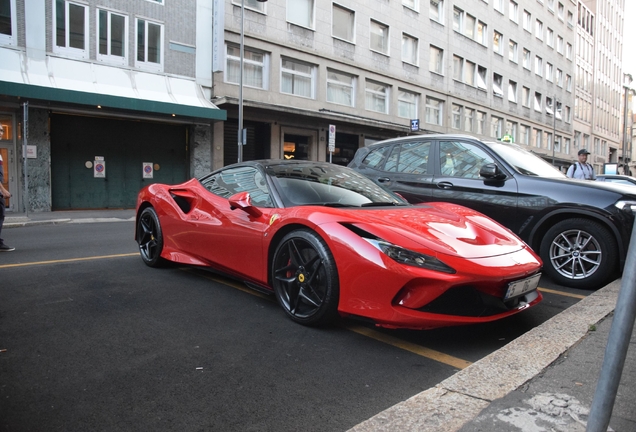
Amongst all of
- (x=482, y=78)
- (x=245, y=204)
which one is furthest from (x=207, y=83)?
(x=482, y=78)

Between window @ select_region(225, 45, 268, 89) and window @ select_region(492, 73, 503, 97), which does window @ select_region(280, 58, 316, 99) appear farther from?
window @ select_region(492, 73, 503, 97)

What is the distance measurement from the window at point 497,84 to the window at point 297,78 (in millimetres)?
18890

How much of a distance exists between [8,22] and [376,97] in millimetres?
17140

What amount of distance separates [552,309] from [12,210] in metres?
16.1

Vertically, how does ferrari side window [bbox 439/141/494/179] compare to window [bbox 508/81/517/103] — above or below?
below

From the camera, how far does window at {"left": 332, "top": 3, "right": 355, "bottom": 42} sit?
78.2 feet

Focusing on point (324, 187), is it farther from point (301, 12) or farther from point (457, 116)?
point (457, 116)

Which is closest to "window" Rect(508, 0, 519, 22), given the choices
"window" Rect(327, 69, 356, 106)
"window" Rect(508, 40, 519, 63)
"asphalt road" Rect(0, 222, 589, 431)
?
"window" Rect(508, 40, 519, 63)

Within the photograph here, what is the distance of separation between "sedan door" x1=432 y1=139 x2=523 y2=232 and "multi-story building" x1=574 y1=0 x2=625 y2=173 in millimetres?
52052

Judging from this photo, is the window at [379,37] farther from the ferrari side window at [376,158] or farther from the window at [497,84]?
the ferrari side window at [376,158]

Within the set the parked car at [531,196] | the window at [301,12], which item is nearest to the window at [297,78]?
the window at [301,12]

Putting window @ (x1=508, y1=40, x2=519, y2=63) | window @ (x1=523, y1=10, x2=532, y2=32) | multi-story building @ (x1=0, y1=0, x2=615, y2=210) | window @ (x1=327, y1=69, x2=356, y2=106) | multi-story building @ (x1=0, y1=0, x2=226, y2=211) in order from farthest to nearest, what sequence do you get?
window @ (x1=523, y1=10, x2=532, y2=32)
window @ (x1=508, y1=40, x2=519, y2=63)
window @ (x1=327, y1=69, x2=356, y2=106)
multi-story building @ (x1=0, y1=0, x2=615, y2=210)
multi-story building @ (x1=0, y1=0, x2=226, y2=211)

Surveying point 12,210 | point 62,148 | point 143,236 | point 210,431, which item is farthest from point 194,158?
point 210,431

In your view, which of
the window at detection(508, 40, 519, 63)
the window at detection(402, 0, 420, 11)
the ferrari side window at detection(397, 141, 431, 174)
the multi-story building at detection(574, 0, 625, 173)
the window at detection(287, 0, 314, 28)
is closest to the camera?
the ferrari side window at detection(397, 141, 431, 174)
